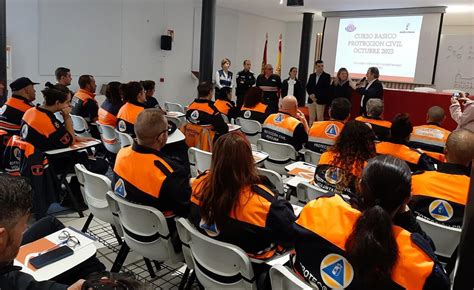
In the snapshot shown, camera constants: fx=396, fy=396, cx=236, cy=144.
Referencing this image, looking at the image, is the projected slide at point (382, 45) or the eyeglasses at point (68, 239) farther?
the projected slide at point (382, 45)

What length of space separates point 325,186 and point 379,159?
44.2 inches

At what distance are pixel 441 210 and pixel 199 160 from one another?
199 centimetres

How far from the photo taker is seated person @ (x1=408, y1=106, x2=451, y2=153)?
4211mm

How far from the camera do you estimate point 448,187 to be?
2184 millimetres

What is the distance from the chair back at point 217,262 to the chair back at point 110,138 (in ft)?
9.04

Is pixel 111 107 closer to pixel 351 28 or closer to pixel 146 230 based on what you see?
pixel 146 230

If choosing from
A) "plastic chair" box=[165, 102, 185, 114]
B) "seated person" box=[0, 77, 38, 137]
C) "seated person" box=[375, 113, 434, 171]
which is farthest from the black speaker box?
"seated person" box=[375, 113, 434, 171]

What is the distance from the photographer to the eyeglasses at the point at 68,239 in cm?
173

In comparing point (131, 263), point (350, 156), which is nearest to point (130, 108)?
point (131, 263)

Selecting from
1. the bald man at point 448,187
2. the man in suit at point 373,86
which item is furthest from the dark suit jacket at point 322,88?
the bald man at point 448,187

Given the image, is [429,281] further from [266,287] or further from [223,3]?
[223,3]

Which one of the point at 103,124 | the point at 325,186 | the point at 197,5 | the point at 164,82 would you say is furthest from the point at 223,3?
the point at 325,186

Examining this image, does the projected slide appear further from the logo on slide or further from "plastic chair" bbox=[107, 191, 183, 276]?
"plastic chair" bbox=[107, 191, 183, 276]

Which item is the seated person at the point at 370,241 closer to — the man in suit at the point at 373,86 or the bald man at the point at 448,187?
the bald man at the point at 448,187
